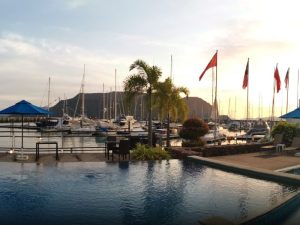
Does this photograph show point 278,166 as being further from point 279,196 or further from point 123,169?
point 123,169

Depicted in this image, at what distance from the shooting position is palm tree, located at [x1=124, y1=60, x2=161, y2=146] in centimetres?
2261

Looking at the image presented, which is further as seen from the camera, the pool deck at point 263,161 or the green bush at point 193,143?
the green bush at point 193,143

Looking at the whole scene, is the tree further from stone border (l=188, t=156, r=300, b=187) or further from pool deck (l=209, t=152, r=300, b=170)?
stone border (l=188, t=156, r=300, b=187)

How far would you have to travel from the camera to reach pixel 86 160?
18422 mm

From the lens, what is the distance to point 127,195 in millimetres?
11234

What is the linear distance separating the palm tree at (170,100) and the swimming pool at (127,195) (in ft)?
23.9

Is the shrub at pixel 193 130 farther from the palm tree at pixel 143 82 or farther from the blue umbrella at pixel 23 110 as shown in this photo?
the blue umbrella at pixel 23 110

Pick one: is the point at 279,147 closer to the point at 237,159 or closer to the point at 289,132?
the point at 289,132

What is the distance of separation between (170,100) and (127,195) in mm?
13426

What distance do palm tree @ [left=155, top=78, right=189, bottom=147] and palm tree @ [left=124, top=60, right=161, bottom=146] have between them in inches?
18.9

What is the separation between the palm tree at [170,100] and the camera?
22.7 meters

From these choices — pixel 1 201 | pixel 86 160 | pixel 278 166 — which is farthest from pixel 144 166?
pixel 1 201

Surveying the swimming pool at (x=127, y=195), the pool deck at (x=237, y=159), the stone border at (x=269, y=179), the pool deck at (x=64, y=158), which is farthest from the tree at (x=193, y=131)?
the swimming pool at (x=127, y=195)

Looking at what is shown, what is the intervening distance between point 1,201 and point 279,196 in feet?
28.2
